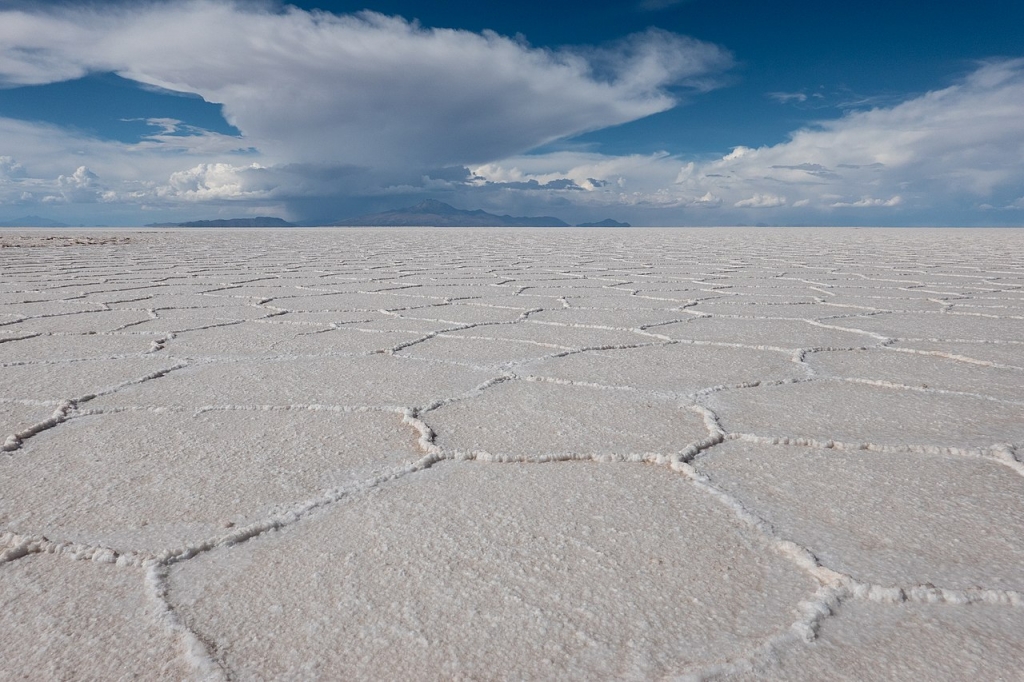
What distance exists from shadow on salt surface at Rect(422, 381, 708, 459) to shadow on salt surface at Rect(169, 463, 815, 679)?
197mm

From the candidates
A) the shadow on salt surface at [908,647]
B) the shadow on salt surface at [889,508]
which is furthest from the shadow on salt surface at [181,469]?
the shadow on salt surface at [908,647]

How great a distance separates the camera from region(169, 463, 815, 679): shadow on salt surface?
70cm

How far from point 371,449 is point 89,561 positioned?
1.59 ft

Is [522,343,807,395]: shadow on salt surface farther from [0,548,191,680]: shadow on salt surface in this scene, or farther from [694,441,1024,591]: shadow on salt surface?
[0,548,191,680]: shadow on salt surface

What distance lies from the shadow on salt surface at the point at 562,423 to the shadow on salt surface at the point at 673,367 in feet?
0.43

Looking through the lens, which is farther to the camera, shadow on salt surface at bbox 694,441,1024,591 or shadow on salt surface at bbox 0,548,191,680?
shadow on salt surface at bbox 694,441,1024,591

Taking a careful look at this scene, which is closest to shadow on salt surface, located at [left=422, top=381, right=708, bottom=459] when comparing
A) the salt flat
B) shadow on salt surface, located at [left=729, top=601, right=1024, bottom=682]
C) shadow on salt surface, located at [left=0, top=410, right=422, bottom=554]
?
the salt flat

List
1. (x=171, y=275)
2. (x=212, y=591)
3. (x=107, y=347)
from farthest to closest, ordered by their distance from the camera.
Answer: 1. (x=171, y=275)
2. (x=107, y=347)
3. (x=212, y=591)

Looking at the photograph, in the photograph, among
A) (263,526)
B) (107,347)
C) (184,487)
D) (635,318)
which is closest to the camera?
(263,526)

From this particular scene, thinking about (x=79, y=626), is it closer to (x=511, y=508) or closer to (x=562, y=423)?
(x=511, y=508)

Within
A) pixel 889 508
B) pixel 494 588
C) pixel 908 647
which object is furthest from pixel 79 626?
pixel 889 508

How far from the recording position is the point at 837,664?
0.69 metres

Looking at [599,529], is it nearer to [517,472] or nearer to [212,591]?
[517,472]

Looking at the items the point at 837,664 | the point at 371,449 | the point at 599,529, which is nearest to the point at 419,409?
the point at 371,449
